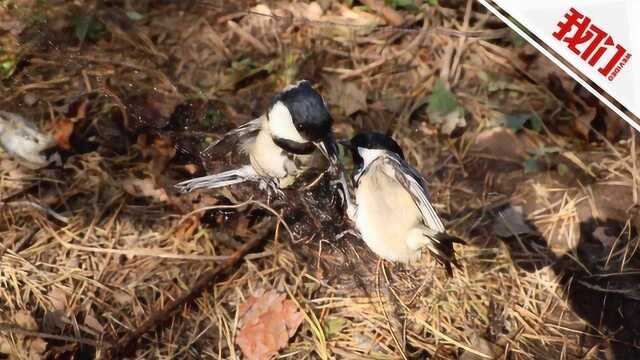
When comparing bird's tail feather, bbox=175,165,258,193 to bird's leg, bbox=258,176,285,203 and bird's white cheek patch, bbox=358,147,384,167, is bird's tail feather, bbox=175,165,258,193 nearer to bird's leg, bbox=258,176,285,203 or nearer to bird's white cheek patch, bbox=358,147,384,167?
bird's leg, bbox=258,176,285,203

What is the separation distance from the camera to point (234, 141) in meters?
1.86

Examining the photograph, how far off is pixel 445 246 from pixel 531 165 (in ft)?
2.79

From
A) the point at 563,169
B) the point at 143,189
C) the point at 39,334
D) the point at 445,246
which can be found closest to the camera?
the point at 445,246

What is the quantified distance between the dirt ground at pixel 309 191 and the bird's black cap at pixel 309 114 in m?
0.30

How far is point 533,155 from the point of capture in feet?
A: 7.03

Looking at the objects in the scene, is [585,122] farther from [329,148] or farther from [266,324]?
[266,324]

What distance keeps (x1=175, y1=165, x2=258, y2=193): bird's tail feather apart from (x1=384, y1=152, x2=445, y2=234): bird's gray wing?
0.49 meters

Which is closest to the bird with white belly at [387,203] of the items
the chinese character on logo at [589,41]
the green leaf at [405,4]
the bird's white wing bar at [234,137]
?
the bird's white wing bar at [234,137]

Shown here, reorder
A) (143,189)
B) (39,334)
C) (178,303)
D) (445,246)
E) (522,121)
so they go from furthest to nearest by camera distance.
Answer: (522,121) < (143,189) < (178,303) < (39,334) < (445,246)

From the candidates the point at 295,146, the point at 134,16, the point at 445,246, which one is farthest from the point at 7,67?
the point at 445,246

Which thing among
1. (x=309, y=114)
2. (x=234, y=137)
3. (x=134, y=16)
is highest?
(x=309, y=114)

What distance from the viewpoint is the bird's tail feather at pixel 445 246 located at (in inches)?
54.8

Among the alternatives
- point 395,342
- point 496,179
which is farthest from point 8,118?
point 496,179

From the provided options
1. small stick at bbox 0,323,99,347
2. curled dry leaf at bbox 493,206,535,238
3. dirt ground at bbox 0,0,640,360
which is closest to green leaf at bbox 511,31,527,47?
dirt ground at bbox 0,0,640,360
